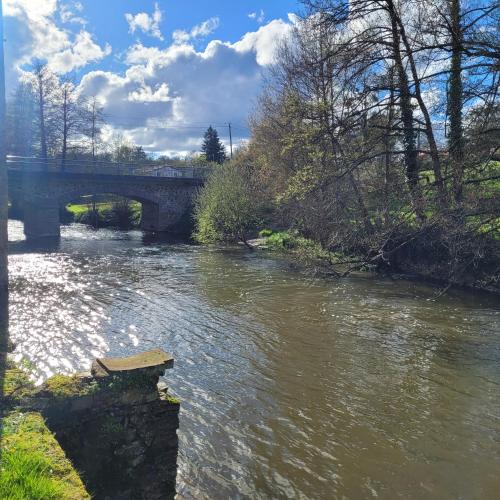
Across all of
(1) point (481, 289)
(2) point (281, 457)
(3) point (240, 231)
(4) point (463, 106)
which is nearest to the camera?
(2) point (281, 457)

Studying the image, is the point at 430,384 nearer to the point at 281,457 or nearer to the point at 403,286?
the point at 281,457

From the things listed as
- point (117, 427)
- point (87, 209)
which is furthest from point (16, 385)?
point (87, 209)

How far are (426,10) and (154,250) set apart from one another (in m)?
18.2

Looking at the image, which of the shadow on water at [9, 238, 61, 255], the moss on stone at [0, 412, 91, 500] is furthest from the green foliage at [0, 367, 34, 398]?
the shadow on water at [9, 238, 61, 255]

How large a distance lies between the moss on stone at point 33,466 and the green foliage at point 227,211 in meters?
23.2

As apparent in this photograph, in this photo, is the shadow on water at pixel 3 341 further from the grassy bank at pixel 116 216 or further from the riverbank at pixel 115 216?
the grassy bank at pixel 116 216

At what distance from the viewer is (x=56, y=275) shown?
16656 mm

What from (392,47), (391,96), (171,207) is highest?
(392,47)

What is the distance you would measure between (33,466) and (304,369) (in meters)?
5.36

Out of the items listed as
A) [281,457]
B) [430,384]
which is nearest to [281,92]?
[430,384]

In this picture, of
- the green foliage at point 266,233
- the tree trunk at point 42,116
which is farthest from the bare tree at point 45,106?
the green foliage at point 266,233

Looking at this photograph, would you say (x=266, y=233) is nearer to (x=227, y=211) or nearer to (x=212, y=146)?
(x=227, y=211)

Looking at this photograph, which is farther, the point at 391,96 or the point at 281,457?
the point at 391,96

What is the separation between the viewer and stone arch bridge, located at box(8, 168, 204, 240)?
98.7ft
